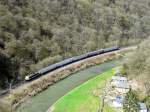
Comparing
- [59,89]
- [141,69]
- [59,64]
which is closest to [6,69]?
[59,89]

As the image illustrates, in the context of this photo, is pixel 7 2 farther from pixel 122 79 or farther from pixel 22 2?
pixel 122 79

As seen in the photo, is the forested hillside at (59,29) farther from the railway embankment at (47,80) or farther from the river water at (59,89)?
the river water at (59,89)

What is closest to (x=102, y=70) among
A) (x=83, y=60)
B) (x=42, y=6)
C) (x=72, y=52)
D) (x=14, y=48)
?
Result: (x=83, y=60)

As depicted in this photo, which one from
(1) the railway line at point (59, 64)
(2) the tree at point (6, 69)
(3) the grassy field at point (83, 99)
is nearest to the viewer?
(3) the grassy field at point (83, 99)

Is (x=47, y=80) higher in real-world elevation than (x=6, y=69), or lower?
lower

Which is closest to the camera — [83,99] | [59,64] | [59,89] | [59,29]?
[83,99]

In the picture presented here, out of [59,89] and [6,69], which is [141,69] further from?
[6,69]

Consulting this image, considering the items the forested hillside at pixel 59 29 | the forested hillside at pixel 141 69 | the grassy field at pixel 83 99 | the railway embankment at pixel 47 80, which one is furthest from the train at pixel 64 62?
the forested hillside at pixel 141 69
